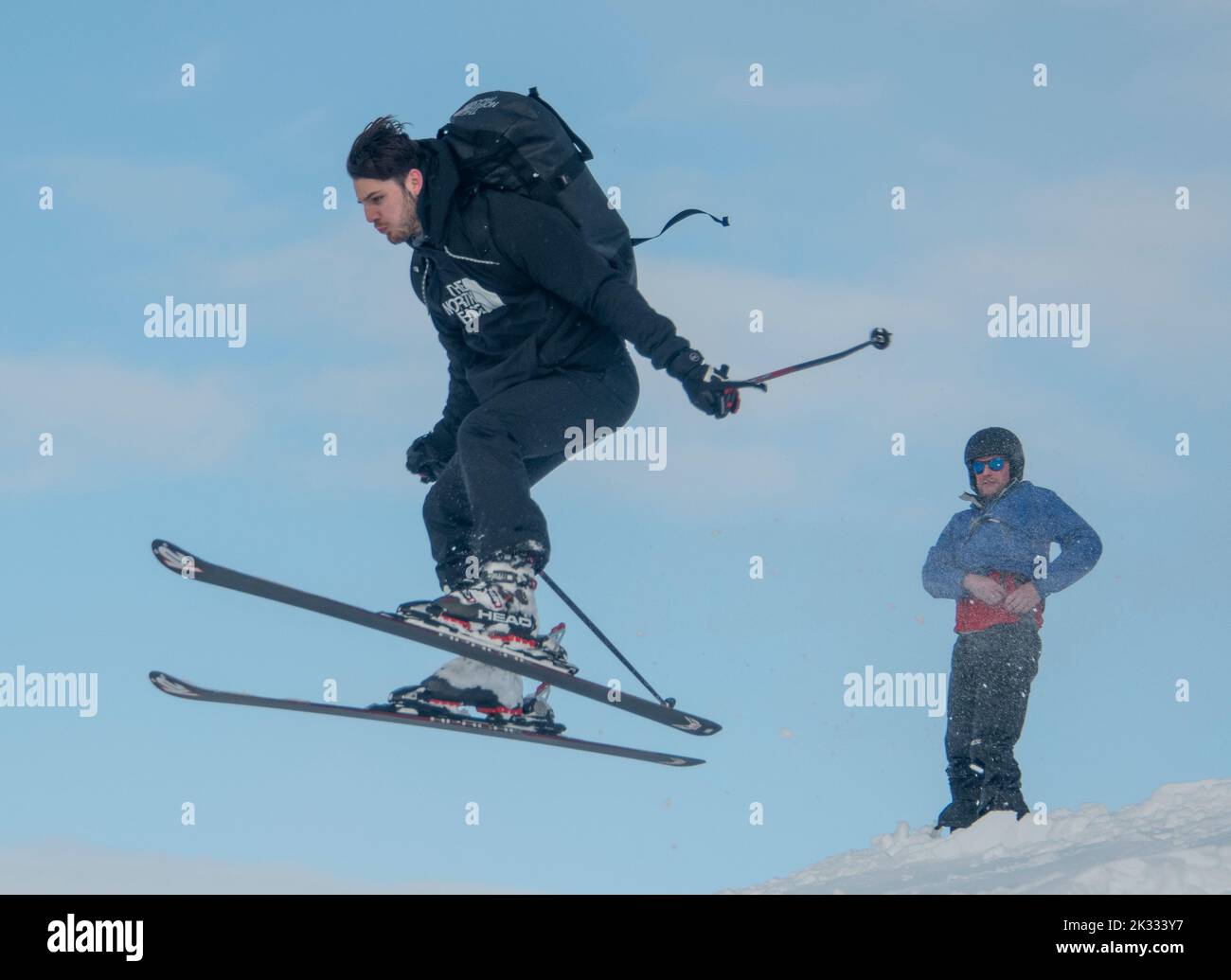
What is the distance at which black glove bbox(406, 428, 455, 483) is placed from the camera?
8.28 meters

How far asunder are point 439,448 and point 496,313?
1.23 meters

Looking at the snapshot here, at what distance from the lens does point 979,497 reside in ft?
26.6

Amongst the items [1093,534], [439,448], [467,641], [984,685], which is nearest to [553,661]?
[467,641]

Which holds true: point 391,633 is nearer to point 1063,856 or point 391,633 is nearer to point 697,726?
point 697,726

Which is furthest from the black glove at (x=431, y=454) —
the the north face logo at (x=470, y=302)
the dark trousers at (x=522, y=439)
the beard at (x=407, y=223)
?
the beard at (x=407, y=223)

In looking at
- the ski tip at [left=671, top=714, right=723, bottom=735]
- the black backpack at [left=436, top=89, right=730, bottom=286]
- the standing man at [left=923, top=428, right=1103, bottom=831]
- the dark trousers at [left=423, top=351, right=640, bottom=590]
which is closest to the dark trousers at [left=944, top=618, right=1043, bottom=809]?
the standing man at [left=923, top=428, right=1103, bottom=831]

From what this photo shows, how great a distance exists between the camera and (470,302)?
24.0 feet

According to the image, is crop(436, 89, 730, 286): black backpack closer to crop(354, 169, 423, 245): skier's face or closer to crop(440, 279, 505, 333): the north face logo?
crop(354, 169, 423, 245): skier's face

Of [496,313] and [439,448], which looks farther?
[439,448]

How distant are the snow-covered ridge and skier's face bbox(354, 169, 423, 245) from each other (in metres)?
3.59

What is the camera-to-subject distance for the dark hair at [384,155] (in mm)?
7059

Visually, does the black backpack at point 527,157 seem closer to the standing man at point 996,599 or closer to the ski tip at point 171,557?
the ski tip at point 171,557
